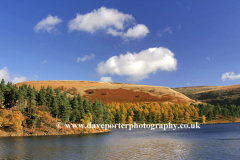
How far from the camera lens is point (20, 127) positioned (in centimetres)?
8731

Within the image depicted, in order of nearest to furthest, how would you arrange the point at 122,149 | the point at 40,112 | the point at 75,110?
Answer: the point at 122,149, the point at 40,112, the point at 75,110

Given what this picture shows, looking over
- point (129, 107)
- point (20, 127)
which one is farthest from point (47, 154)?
point (129, 107)

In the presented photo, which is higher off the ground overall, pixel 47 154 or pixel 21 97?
pixel 21 97

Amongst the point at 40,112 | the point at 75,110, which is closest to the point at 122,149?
the point at 40,112

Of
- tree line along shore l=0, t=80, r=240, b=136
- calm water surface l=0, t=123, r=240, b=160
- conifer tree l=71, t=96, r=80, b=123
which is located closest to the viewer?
calm water surface l=0, t=123, r=240, b=160

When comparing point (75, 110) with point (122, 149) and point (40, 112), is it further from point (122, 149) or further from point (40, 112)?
point (122, 149)

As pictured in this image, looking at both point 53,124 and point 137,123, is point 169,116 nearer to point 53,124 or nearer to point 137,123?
point 137,123

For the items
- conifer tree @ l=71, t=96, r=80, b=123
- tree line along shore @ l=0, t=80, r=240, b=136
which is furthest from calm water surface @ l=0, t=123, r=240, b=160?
conifer tree @ l=71, t=96, r=80, b=123

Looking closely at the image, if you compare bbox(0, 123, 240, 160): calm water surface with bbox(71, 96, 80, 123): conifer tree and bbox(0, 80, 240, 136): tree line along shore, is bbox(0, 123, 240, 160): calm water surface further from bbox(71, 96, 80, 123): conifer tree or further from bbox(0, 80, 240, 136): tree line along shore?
bbox(71, 96, 80, 123): conifer tree

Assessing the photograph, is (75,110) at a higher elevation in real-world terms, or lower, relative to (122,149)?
higher

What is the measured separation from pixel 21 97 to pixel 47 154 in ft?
202

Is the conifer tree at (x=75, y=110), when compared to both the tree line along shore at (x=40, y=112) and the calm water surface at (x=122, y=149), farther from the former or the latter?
the calm water surface at (x=122, y=149)

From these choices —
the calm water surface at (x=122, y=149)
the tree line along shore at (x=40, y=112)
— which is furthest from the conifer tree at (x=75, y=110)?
the calm water surface at (x=122, y=149)

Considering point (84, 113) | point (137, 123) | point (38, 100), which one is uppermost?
point (38, 100)
